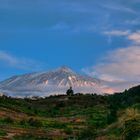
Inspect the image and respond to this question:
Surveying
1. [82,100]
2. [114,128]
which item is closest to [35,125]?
[114,128]

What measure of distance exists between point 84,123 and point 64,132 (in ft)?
62.1

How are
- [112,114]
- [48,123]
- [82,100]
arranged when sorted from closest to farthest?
[112,114] → [48,123] → [82,100]

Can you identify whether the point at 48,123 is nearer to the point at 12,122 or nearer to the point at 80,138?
the point at 12,122

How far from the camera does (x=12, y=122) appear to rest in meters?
101

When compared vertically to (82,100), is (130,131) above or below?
below

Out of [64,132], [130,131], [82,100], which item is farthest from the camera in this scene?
[82,100]

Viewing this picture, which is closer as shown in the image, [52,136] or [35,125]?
[52,136]

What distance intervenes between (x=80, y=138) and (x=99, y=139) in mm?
10915

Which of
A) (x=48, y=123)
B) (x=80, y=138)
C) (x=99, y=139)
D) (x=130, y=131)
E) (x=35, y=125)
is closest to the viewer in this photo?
(x=130, y=131)

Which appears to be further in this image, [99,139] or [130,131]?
[99,139]

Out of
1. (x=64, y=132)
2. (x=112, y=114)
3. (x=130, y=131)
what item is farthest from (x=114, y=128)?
(x=64, y=132)

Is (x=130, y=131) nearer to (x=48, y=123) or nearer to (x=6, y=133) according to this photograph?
(x=6, y=133)

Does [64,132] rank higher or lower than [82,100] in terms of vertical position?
lower

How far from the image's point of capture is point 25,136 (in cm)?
7762
